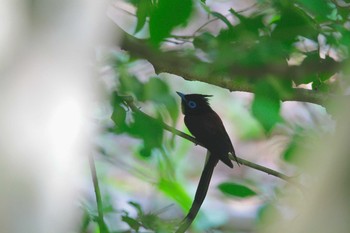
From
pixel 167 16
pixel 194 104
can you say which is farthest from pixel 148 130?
pixel 194 104

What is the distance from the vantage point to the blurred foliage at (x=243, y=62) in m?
0.71

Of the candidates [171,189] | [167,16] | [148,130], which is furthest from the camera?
[171,189]

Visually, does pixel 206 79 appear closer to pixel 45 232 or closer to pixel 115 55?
pixel 115 55

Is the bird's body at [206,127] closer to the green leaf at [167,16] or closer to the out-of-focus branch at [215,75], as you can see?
the out-of-focus branch at [215,75]

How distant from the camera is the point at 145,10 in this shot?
73 centimetres

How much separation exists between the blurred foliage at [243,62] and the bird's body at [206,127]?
0.09 meters

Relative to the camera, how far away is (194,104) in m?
1.07

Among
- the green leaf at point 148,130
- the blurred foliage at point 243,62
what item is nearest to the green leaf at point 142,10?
the blurred foliage at point 243,62

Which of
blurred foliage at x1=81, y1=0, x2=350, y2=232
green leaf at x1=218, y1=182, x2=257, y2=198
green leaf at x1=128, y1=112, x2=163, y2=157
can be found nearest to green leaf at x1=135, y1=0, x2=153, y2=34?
blurred foliage at x1=81, y1=0, x2=350, y2=232

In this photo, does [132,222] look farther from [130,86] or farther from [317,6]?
[317,6]

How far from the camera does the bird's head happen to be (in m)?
1.07

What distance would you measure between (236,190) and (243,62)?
0.16m

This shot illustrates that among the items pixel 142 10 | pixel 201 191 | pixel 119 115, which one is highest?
pixel 142 10

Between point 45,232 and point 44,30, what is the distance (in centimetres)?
11
